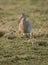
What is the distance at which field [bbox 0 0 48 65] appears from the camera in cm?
798

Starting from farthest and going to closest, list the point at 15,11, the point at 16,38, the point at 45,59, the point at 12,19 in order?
the point at 15,11 → the point at 12,19 → the point at 16,38 → the point at 45,59

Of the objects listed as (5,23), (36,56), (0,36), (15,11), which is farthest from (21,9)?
(36,56)

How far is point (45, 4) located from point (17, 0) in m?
2.06

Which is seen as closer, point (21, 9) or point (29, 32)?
point (29, 32)

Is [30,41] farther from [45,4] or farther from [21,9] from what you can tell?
[45,4]

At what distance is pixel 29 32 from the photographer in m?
10.5

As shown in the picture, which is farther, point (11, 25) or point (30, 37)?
point (11, 25)

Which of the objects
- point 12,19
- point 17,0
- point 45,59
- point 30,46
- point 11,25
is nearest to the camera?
point 45,59

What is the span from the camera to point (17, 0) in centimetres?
2017

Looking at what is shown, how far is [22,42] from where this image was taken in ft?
31.8

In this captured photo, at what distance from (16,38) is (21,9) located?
6163 mm

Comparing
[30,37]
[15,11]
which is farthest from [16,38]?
[15,11]

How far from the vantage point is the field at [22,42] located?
7980 mm

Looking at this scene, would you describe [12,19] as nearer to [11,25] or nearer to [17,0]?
[11,25]
